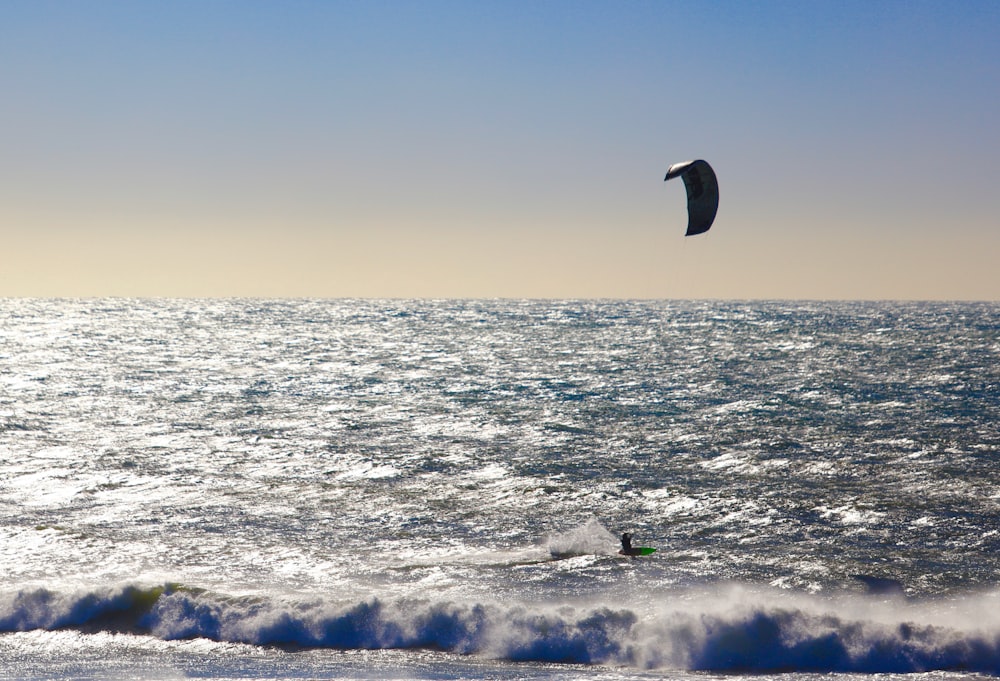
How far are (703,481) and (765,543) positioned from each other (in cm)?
670

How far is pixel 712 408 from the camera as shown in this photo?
45.8 metres

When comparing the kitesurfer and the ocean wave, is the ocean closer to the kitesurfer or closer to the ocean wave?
the ocean wave

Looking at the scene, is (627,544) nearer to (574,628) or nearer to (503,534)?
(503,534)

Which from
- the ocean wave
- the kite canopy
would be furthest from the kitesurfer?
the kite canopy

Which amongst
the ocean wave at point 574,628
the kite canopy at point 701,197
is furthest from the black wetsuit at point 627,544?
the kite canopy at point 701,197

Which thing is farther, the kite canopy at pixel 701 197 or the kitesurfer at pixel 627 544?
the kite canopy at pixel 701 197

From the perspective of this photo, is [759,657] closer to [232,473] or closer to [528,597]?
[528,597]

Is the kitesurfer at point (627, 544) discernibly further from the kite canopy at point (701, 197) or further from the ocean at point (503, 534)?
the kite canopy at point (701, 197)

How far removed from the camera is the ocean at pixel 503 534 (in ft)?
52.6

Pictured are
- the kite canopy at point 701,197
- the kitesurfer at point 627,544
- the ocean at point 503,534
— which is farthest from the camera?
the kite canopy at point 701,197

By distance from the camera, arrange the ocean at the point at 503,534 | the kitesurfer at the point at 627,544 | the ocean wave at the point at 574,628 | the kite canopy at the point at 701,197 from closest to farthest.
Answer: the ocean wave at the point at 574,628 → the ocean at the point at 503,534 → the kitesurfer at the point at 627,544 → the kite canopy at the point at 701,197

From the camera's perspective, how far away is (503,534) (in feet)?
76.3

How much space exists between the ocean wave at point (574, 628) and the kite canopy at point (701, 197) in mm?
11647

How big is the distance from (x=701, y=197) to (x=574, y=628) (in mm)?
14079
